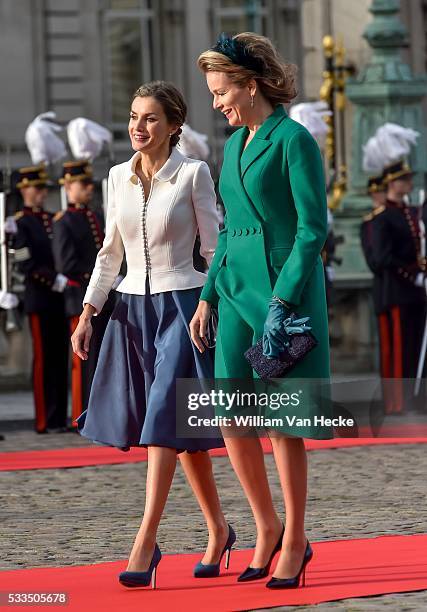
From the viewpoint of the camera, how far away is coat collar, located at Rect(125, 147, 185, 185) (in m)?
7.08

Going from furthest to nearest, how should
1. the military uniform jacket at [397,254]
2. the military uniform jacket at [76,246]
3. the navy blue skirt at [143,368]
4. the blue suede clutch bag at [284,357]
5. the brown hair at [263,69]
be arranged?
the military uniform jacket at [397,254]
the military uniform jacket at [76,246]
the navy blue skirt at [143,368]
the brown hair at [263,69]
the blue suede clutch bag at [284,357]

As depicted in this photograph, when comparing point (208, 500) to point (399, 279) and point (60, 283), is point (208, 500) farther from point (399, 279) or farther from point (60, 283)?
point (399, 279)

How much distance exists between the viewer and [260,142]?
261 inches

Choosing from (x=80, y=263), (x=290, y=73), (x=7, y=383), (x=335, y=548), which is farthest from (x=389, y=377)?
(x=290, y=73)

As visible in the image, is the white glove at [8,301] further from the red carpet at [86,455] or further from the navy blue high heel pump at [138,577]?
the navy blue high heel pump at [138,577]

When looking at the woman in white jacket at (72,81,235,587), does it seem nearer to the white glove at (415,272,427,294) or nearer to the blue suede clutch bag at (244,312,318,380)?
the blue suede clutch bag at (244,312,318,380)

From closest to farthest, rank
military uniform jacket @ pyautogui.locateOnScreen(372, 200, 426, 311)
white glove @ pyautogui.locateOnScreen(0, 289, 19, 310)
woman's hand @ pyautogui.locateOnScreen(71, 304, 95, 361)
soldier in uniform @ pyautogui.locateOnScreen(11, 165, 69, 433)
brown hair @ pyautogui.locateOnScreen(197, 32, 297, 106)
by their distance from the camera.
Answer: brown hair @ pyautogui.locateOnScreen(197, 32, 297, 106), woman's hand @ pyautogui.locateOnScreen(71, 304, 95, 361), soldier in uniform @ pyautogui.locateOnScreen(11, 165, 69, 433), white glove @ pyautogui.locateOnScreen(0, 289, 19, 310), military uniform jacket @ pyautogui.locateOnScreen(372, 200, 426, 311)

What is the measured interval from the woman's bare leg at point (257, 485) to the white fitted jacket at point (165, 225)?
66 cm

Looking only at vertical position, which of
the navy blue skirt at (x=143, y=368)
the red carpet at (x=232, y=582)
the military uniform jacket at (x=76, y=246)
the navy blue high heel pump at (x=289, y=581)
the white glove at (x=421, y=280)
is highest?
the military uniform jacket at (x=76, y=246)

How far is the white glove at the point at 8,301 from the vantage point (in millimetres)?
14938

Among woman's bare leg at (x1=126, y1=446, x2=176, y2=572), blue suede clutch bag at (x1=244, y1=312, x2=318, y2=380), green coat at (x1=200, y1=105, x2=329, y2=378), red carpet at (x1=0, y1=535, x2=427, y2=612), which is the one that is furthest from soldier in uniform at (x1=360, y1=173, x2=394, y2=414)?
blue suede clutch bag at (x1=244, y1=312, x2=318, y2=380)

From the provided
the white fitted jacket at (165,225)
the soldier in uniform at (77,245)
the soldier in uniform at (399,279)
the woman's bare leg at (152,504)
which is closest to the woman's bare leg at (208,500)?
the woman's bare leg at (152,504)

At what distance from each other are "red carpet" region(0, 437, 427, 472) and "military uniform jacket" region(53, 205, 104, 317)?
5.00 feet

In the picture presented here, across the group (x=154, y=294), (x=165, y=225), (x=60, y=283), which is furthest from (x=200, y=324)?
(x=60, y=283)
